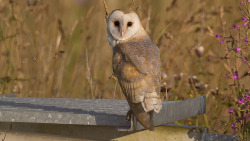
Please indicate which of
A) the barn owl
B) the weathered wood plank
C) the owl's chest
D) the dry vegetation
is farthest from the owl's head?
the dry vegetation

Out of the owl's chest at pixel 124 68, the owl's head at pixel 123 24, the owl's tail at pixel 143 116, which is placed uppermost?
the owl's head at pixel 123 24

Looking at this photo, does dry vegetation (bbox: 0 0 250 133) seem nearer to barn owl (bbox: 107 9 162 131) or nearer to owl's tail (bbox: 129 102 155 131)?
barn owl (bbox: 107 9 162 131)

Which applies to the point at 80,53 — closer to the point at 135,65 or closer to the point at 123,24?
the point at 123,24

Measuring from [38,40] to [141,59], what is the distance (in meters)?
2.03

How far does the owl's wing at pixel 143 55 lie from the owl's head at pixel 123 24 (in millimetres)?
48

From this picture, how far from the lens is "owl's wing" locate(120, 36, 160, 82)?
190 cm

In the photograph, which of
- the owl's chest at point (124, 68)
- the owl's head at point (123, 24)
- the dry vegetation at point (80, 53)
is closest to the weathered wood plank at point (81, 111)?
the owl's chest at point (124, 68)

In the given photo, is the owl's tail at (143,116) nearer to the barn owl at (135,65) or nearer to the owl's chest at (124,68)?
the barn owl at (135,65)

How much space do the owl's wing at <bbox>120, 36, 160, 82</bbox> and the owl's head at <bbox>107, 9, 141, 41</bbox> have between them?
0.16 feet

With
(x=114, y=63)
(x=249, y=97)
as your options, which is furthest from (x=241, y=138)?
(x=114, y=63)

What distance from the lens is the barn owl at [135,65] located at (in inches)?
71.7

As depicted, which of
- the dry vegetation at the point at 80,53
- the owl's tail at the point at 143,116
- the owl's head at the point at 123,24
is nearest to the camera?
the owl's tail at the point at 143,116

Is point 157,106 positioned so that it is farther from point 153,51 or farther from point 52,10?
point 52,10

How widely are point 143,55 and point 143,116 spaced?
0.92 ft
